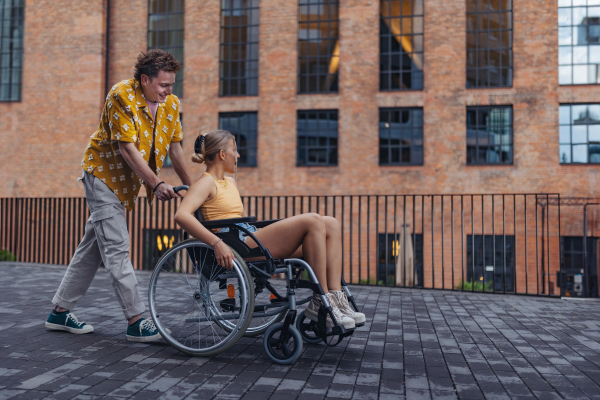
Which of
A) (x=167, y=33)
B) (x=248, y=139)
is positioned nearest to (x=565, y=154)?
(x=248, y=139)

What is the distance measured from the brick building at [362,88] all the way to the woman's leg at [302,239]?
663 inches

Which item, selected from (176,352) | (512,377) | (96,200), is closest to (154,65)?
(96,200)

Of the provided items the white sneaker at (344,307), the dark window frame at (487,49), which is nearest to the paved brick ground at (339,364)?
the white sneaker at (344,307)

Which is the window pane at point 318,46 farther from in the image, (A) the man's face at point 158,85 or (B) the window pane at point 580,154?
(A) the man's face at point 158,85

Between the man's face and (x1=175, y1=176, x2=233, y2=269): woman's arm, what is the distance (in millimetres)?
786

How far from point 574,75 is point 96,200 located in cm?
2039

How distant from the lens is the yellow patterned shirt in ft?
12.1

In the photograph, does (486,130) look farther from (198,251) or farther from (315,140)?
(198,251)

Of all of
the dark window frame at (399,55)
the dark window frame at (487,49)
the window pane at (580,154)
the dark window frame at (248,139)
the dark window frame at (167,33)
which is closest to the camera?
the window pane at (580,154)

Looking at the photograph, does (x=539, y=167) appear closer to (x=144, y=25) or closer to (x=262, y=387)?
(x=144, y=25)

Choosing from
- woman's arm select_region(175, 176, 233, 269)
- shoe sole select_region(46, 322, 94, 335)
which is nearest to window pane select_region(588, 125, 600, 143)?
woman's arm select_region(175, 176, 233, 269)

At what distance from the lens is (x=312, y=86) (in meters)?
20.8

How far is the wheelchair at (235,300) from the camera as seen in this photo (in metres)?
3.11

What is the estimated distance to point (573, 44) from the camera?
19.6 metres
